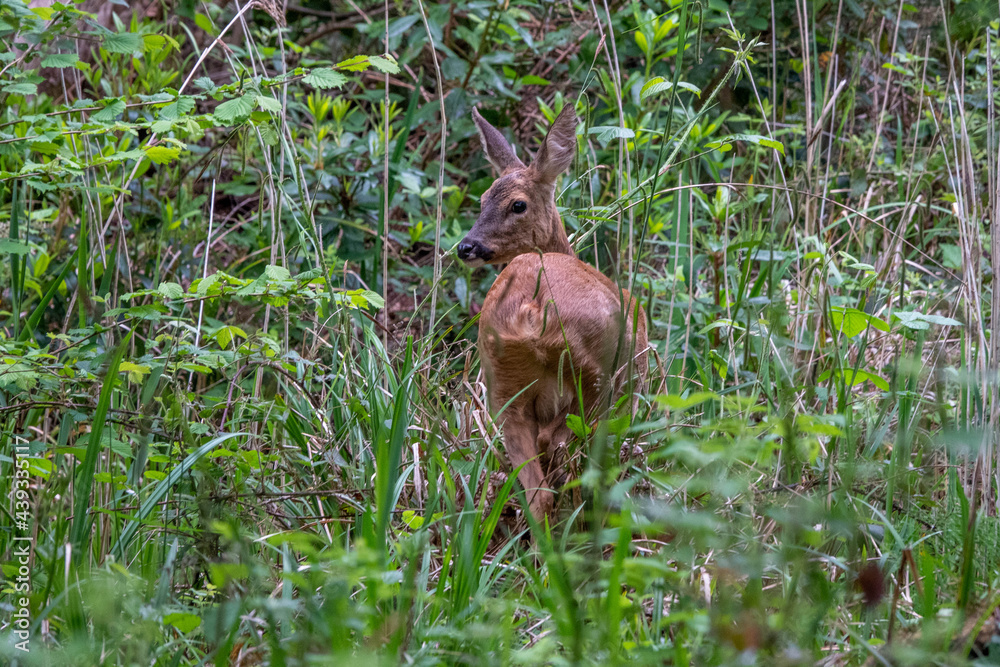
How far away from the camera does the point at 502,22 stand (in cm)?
502

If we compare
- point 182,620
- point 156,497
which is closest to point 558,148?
point 156,497

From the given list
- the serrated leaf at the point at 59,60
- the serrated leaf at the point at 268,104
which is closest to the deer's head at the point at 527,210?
the serrated leaf at the point at 268,104

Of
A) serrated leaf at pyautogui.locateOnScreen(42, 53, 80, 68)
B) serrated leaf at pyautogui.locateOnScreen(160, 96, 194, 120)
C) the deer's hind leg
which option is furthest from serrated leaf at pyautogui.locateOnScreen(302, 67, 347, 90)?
the deer's hind leg

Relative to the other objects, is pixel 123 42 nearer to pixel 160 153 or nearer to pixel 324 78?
pixel 160 153

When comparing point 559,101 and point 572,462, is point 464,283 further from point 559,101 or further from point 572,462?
point 572,462

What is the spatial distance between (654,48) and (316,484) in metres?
2.86

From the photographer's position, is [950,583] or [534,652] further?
[950,583]

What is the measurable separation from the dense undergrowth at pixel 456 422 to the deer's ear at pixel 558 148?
0.42 m

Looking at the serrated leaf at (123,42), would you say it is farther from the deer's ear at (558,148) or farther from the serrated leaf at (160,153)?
the deer's ear at (558,148)

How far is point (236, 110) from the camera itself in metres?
2.59

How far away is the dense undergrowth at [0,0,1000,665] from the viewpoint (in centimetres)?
153

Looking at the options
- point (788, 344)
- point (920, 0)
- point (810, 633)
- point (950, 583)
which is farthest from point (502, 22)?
point (810, 633)

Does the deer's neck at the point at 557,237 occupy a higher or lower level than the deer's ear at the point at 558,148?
lower

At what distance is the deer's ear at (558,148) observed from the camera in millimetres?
3822
